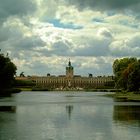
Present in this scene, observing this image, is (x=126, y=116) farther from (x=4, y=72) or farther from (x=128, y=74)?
(x=4, y=72)

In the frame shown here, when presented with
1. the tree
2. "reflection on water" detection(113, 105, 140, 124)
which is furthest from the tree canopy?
"reflection on water" detection(113, 105, 140, 124)

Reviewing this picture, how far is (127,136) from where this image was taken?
27516 mm

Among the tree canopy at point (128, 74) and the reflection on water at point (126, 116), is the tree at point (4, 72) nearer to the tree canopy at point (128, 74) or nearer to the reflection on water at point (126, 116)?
the tree canopy at point (128, 74)

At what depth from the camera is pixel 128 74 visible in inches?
4525

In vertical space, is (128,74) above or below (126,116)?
above

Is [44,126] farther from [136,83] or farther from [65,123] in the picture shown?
[136,83]

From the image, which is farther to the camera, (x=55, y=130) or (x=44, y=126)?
(x=44, y=126)

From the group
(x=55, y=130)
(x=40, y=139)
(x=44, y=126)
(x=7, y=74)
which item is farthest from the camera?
(x=7, y=74)

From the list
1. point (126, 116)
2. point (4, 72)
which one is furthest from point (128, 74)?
point (126, 116)

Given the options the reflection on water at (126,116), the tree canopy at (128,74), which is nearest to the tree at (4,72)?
the tree canopy at (128,74)

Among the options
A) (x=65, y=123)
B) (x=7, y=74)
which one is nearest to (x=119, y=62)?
(x=7, y=74)

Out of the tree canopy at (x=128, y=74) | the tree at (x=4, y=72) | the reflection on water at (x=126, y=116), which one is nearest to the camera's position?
the reflection on water at (x=126, y=116)

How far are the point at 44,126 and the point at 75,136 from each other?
18.7ft

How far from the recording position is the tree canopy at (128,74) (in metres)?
103
